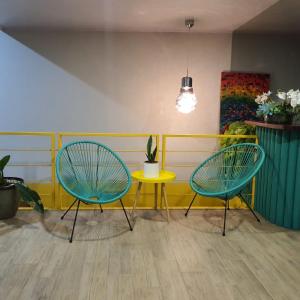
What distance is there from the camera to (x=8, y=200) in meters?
3.11

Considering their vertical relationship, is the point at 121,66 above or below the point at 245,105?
above

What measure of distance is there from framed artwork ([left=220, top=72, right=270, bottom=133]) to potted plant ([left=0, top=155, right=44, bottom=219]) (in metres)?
2.68

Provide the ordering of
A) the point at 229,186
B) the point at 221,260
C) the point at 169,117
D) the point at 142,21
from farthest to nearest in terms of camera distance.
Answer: the point at 169,117, the point at 142,21, the point at 229,186, the point at 221,260

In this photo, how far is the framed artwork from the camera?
458cm

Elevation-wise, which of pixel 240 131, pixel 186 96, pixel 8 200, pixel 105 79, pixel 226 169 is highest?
pixel 105 79

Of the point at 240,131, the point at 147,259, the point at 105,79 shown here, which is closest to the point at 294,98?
the point at 240,131

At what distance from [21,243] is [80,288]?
0.86 metres

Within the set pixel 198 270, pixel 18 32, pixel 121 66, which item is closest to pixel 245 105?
pixel 121 66

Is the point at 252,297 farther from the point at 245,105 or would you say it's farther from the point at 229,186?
the point at 245,105

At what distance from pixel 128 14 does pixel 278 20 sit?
170 cm

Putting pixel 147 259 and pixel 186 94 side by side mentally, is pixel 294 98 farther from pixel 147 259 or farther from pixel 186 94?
pixel 147 259

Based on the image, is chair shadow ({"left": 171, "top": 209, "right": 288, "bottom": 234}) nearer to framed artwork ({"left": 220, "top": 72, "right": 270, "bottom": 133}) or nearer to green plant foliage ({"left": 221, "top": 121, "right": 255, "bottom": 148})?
green plant foliage ({"left": 221, "top": 121, "right": 255, "bottom": 148})

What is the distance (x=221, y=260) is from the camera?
2451 millimetres

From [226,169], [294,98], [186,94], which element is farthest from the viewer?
[186,94]
